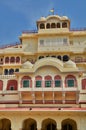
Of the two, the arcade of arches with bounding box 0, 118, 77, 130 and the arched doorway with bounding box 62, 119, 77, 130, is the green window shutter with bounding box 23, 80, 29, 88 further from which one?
the arched doorway with bounding box 62, 119, 77, 130

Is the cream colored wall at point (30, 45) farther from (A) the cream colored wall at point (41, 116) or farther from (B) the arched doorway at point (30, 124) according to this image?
(A) the cream colored wall at point (41, 116)

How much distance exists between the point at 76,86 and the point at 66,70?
243cm

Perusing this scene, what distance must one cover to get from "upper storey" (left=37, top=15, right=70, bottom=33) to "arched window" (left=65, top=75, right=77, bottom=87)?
51.6 ft

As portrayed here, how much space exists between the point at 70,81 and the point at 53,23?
17641 millimetres

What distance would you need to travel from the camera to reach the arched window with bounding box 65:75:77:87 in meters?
36.0

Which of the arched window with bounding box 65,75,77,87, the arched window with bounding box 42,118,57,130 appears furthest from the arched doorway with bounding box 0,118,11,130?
the arched window with bounding box 65,75,77,87

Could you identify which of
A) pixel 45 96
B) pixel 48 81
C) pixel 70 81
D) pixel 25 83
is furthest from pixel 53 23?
pixel 45 96

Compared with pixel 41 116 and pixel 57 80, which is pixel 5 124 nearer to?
pixel 41 116

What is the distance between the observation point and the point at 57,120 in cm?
3134

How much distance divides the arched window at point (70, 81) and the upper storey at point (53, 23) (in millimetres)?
15737

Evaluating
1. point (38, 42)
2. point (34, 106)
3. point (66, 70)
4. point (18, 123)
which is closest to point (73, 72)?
point (66, 70)

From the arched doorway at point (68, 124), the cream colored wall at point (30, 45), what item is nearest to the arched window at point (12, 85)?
the arched doorway at point (68, 124)

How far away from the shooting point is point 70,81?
119 ft

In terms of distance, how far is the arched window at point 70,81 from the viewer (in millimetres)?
35969
